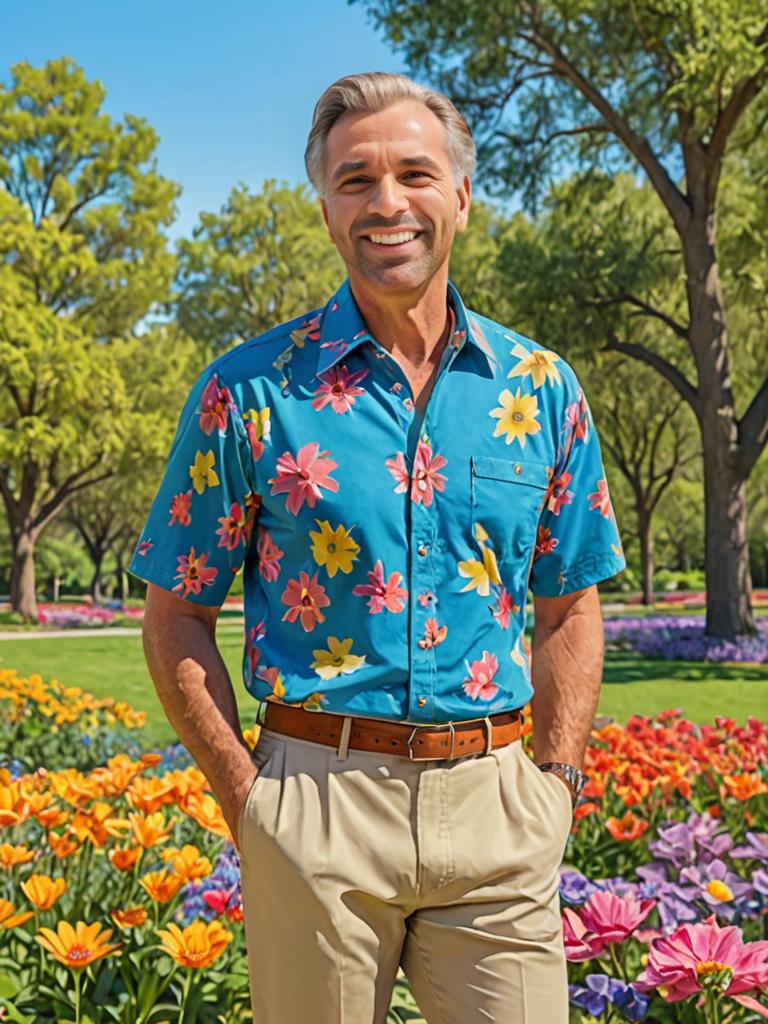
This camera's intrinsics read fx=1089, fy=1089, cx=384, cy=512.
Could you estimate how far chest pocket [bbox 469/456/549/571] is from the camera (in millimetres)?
1997

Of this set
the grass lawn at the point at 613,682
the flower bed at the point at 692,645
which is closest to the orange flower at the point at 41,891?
the grass lawn at the point at 613,682

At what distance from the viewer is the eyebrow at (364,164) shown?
2020 millimetres

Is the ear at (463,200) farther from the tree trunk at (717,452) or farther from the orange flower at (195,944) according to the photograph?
the tree trunk at (717,452)

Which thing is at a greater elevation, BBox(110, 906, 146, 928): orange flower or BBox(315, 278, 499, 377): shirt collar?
BBox(315, 278, 499, 377): shirt collar

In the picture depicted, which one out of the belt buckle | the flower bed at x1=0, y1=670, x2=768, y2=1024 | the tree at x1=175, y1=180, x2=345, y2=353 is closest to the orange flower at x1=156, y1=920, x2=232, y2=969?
the flower bed at x1=0, y1=670, x2=768, y2=1024

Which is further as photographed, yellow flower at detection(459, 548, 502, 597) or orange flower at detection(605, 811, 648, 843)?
orange flower at detection(605, 811, 648, 843)

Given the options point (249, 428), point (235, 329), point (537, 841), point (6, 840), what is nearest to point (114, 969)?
point (6, 840)

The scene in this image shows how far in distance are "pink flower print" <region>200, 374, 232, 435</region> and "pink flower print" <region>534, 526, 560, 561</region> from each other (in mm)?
672

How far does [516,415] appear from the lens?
2084 mm

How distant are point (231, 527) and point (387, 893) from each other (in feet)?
2.29

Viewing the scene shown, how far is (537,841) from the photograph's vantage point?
1932 millimetres

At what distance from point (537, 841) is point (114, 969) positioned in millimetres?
1606

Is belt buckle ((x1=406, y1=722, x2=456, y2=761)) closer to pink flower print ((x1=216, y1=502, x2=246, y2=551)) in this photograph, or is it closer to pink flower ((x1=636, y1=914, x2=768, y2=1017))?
pink flower print ((x1=216, y1=502, x2=246, y2=551))

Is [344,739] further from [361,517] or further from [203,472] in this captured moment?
[203,472]
